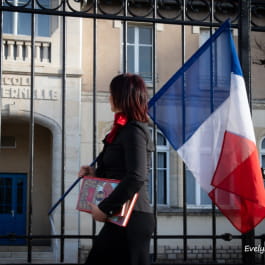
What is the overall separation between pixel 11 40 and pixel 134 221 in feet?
35.9

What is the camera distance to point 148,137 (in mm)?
2910

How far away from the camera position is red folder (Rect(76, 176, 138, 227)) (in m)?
2.81

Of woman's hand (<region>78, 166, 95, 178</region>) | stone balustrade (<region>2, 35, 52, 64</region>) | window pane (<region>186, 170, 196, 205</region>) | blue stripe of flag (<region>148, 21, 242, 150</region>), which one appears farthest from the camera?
window pane (<region>186, 170, 196, 205</region>)

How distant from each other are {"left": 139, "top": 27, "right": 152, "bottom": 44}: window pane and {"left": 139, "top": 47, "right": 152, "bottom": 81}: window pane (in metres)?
0.18

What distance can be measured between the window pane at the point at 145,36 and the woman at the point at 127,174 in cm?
1186

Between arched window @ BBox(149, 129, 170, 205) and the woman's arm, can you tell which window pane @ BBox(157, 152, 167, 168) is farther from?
the woman's arm

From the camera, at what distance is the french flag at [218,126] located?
12.6 feet

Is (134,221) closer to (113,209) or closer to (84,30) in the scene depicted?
(113,209)

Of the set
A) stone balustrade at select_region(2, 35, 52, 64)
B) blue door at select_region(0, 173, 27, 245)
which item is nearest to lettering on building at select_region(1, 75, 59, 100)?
stone balustrade at select_region(2, 35, 52, 64)

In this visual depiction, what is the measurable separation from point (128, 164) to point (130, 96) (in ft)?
1.23

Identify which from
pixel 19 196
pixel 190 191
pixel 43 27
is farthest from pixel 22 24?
Result: pixel 190 191

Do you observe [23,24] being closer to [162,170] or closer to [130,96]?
[162,170]

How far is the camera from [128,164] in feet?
9.10

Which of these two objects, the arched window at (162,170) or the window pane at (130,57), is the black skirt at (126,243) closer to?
the arched window at (162,170)
